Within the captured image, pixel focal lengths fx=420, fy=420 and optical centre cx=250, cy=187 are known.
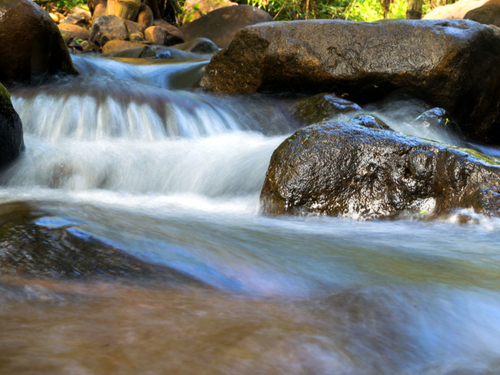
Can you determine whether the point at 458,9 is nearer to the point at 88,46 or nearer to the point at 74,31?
A: the point at 88,46

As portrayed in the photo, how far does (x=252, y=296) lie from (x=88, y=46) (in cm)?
1189

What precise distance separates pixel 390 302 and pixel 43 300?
1141 millimetres

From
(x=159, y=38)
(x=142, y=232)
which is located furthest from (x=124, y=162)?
(x=159, y=38)

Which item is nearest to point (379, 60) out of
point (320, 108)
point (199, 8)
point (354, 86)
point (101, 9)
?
point (354, 86)

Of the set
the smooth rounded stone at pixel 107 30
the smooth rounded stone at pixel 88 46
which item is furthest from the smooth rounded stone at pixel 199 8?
the smooth rounded stone at pixel 88 46

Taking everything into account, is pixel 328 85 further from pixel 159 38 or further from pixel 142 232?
pixel 159 38

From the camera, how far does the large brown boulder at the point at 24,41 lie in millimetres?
5547

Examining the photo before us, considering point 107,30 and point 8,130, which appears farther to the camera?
point 107,30

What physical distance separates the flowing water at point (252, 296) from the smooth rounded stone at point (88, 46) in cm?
857

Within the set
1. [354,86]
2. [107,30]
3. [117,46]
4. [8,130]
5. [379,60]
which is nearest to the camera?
[8,130]

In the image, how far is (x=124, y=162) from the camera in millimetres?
4438

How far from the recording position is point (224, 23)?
46.2ft

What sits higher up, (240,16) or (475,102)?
(240,16)

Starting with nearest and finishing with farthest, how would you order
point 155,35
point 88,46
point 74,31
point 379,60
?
point 379,60, point 88,46, point 74,31, point 155,35
